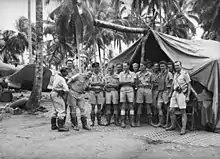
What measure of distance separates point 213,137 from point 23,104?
24.5 feet

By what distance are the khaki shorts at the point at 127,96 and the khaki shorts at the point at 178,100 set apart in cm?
104

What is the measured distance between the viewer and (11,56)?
3597 centimetres

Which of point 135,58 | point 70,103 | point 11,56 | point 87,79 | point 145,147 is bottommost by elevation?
point 145,147

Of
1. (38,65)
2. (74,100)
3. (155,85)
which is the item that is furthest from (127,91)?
(38,65)

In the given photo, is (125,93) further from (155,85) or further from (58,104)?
(58,104)

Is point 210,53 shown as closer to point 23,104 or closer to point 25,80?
point 23,104

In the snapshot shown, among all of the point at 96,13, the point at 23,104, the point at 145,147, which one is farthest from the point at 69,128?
the point at 96,13

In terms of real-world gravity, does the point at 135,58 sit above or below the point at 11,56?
below

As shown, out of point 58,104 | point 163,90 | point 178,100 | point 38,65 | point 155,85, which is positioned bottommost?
point 58,104

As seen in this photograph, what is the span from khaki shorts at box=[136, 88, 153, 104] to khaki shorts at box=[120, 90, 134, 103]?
175mm

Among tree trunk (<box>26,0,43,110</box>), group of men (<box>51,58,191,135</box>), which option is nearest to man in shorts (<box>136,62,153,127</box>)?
group of men (<box>51,58,191,135</box>)

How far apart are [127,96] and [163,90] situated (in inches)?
37.3

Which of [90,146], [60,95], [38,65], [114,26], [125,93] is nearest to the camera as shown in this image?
[90,146]

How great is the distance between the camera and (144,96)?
21.3 feet
